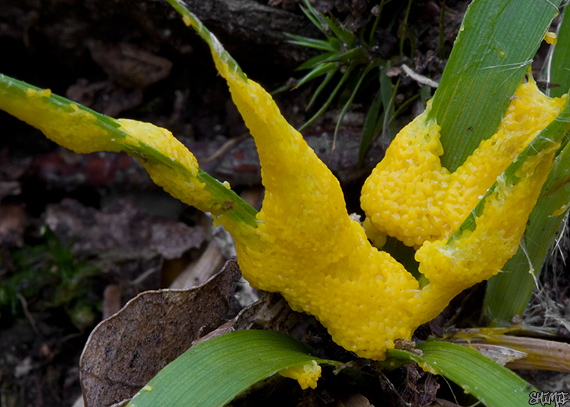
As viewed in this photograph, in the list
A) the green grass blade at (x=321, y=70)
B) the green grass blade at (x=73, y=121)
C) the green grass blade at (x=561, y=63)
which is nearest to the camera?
the green grass blade at (x=73, y=121)

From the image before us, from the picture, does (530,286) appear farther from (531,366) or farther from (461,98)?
(461,98)

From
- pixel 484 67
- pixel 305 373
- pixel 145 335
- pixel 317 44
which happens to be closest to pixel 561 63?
pixel 484 67

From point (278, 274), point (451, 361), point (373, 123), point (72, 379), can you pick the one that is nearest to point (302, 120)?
point (373, 123)

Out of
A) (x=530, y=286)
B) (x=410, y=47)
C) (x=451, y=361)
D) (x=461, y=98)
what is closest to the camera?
(x=451, y=361)

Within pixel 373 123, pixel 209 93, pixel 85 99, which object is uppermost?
pixel 373 123

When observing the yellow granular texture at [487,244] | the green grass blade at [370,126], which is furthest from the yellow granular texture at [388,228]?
the green grass blade at [370,126]

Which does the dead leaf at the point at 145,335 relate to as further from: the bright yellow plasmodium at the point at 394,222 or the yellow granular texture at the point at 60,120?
the yellow granular texture at the point at 60,120
